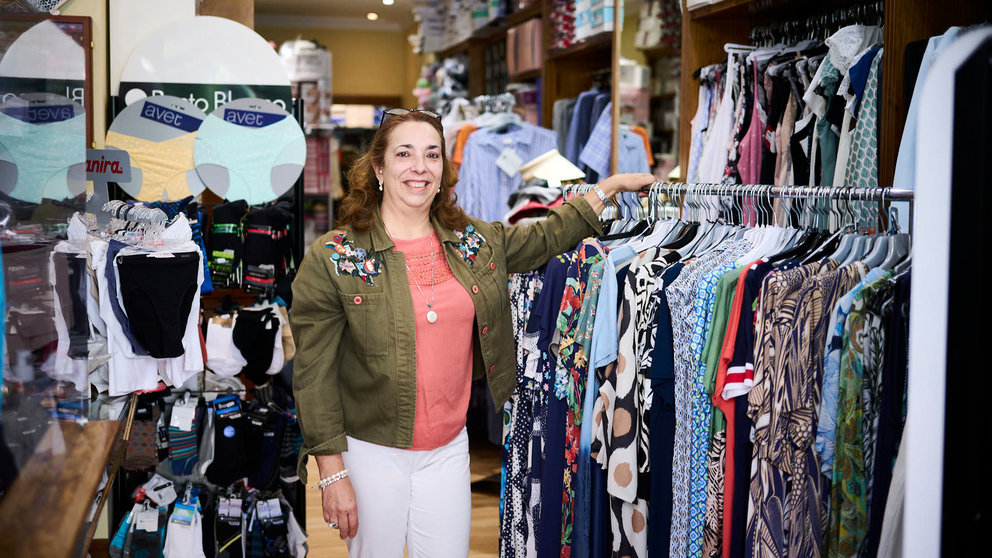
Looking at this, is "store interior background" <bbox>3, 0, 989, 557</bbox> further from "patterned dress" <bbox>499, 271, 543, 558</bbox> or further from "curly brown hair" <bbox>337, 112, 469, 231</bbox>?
"curly brown hair" <bbox>337, 112, 469, 231</bbox>

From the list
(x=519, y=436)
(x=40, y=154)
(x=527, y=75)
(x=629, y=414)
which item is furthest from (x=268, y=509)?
(x=527, y=75)

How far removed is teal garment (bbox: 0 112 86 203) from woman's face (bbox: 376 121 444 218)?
0.78 meters

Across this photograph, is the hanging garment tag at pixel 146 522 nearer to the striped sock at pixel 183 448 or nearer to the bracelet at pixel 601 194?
the striped sock at pixel 183 448

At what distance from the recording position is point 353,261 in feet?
7.70

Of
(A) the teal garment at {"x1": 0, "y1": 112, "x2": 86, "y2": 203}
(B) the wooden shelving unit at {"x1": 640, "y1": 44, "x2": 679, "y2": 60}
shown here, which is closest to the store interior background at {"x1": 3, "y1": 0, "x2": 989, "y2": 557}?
(B) the wooden shelving unit at {"x1": 640, "y1": 44, "x2": 679, "y2": 60}

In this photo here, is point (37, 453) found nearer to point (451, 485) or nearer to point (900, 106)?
point (451, 485)

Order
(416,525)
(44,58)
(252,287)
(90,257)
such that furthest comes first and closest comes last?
(252,287)
(90,257)
(416,525)
(44,58)

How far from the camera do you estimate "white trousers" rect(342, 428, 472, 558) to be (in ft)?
7.65

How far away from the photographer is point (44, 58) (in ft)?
5.96

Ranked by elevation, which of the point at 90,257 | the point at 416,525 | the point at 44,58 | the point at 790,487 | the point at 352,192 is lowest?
the point at 416,525

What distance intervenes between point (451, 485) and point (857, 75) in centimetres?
174

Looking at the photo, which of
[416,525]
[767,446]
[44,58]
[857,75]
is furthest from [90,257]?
[857,75]

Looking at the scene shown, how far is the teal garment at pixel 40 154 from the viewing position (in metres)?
1.50

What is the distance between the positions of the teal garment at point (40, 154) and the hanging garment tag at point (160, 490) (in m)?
1.75
